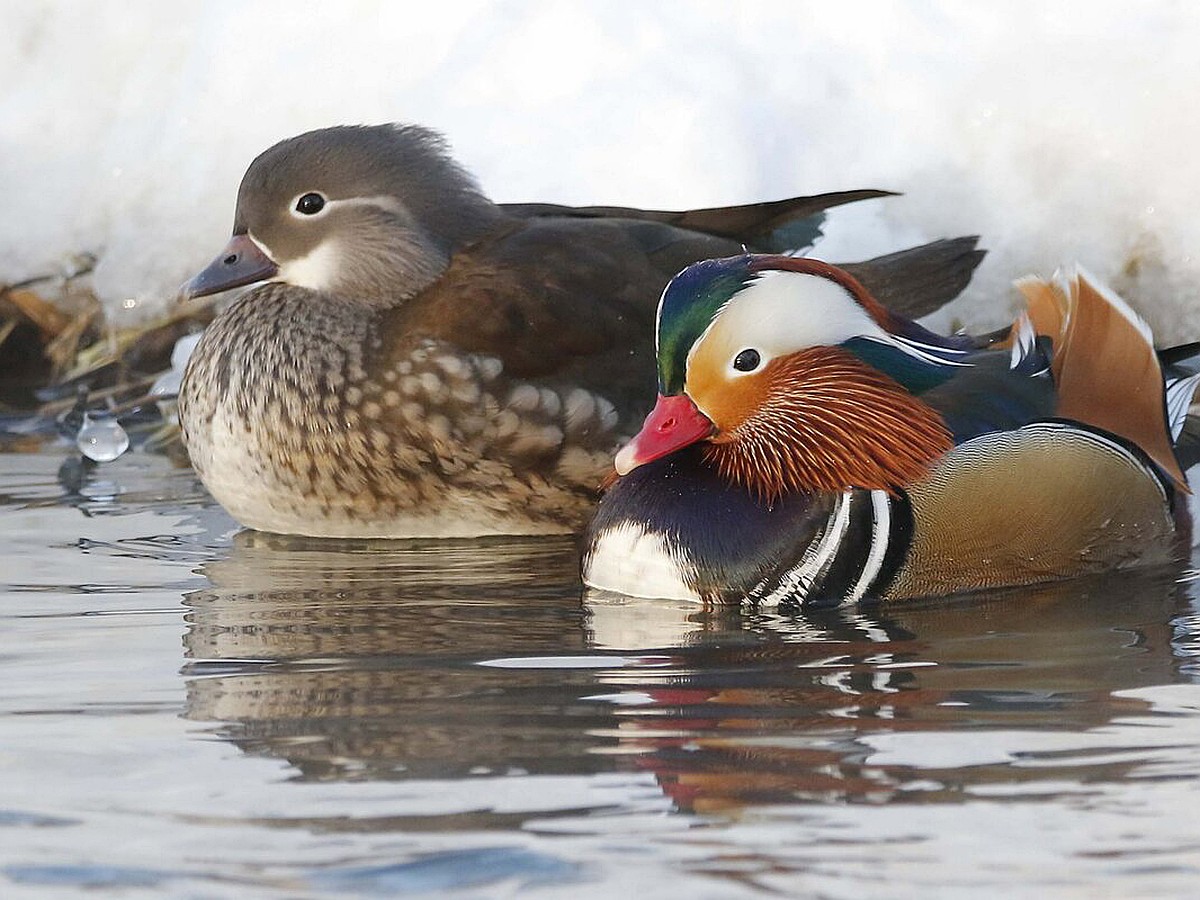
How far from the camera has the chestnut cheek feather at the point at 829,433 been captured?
441 centimetres

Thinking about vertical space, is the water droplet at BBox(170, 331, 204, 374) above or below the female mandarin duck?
above

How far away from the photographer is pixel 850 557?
14.2 ft

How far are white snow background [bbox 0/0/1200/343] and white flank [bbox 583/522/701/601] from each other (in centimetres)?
241

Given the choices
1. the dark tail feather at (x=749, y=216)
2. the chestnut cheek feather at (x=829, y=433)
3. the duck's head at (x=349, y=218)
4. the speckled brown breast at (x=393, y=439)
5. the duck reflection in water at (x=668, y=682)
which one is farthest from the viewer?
the dark tail feather at (x=749, y=216)

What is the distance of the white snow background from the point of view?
261 inches

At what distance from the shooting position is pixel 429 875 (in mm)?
2656

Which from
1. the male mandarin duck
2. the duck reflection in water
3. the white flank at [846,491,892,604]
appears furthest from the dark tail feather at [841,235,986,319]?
the white flank at [846,491,892,604]

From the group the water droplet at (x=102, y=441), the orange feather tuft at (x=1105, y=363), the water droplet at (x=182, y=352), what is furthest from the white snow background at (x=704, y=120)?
the orange feather tuft at (x=1105, y=363)

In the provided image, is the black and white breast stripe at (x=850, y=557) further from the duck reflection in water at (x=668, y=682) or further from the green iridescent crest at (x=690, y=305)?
Result: the green iridescent crest at (x=690, y=305)

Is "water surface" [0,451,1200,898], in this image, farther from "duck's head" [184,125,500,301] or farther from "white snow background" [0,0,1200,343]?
"white snow background" [0,0,1200,343]

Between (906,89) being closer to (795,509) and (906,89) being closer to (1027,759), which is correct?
(795,509)

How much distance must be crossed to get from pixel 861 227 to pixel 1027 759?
386 cm

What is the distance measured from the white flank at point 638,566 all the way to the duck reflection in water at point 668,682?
3 centimetres

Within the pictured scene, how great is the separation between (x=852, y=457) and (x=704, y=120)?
8.95 feet
